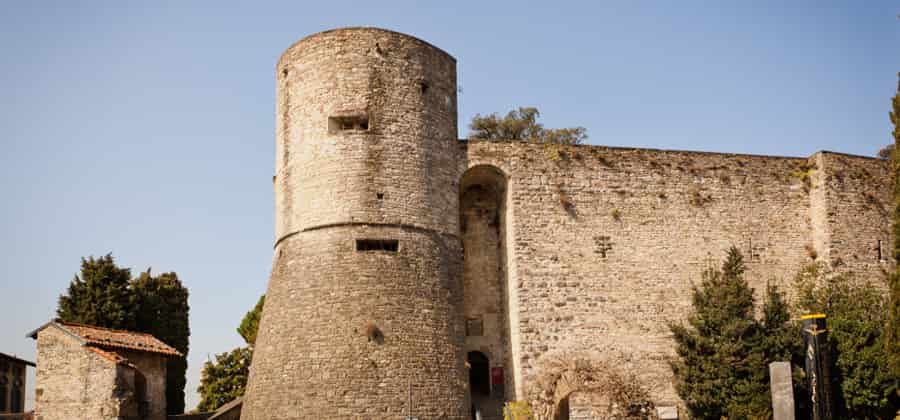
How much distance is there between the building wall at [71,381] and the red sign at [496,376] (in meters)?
8.69

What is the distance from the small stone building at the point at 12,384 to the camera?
31.4m

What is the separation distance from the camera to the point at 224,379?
32.4m

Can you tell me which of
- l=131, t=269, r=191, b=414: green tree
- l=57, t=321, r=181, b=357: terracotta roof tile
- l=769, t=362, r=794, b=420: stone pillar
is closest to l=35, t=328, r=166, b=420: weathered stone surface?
l=57, t=321, r=181, b=357: terracotta roof tile

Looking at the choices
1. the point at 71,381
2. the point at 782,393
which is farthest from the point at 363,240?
the point at 782,393

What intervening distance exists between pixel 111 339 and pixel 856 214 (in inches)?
772

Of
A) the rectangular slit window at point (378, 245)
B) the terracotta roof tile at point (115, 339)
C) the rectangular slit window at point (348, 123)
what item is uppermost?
the rectangular slit window at point (348, 123)

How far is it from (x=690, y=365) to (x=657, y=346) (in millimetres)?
1051

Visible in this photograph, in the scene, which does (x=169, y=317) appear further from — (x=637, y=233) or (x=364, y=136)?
(x=637, y=233)

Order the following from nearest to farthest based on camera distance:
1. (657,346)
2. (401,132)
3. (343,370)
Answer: (343,370) < (401,132) < (657,346)

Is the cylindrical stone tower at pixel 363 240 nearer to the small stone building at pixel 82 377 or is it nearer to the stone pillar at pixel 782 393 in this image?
the small stone building at pixel 82 377

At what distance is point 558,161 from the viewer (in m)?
25.1

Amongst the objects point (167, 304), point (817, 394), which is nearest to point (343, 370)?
point (817, 394)

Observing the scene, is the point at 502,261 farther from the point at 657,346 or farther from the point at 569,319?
the point at 657,346

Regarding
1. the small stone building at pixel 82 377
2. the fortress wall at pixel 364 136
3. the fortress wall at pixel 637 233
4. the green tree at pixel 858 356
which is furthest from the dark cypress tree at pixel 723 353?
the small stone building at pixel 82 377
